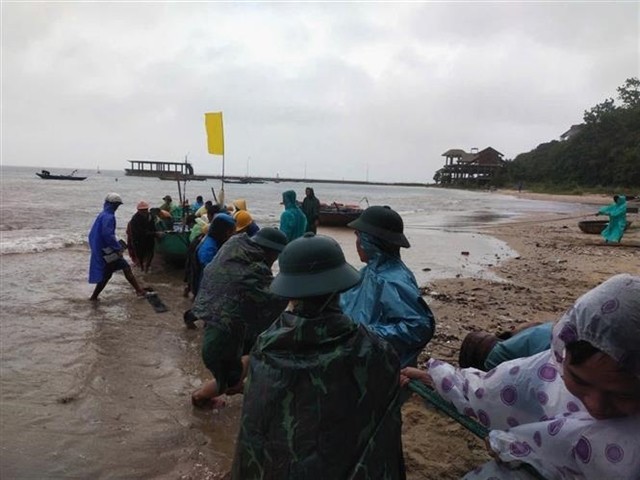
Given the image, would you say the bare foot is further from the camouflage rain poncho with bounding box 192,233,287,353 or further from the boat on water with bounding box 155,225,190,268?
the boat on water with bounding box 155,225,190,268

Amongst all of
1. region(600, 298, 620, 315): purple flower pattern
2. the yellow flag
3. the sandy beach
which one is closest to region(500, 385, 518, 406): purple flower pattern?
region(600, 298, 620, 315): purple flower pattern

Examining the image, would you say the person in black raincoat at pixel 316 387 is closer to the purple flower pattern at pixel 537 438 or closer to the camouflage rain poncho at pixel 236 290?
the purple flower pattern at pixel 537 438

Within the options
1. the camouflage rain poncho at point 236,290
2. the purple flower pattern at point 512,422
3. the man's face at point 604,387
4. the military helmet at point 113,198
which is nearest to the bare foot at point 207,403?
the camouflage rain poncho at point 236,290

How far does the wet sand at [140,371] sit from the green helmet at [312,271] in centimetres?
201

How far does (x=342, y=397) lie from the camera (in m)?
1.64

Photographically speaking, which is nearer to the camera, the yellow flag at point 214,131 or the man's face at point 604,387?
the man's face at point 604,387

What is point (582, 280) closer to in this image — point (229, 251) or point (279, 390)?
point (229, 251)

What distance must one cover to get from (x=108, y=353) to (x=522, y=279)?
7733 millimetres

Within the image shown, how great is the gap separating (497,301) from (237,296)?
17.6 feet

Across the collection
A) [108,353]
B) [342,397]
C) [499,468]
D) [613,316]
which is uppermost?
[613,316]

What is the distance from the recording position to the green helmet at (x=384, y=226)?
268 cm

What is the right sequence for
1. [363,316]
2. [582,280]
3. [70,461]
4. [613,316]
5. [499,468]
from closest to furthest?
[613,316] < [499,468] < [363,316] < [70,461] < [582,280]

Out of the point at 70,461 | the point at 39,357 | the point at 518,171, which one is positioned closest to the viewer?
the point at 70,461

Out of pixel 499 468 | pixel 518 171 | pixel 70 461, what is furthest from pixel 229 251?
pixel 518 171
